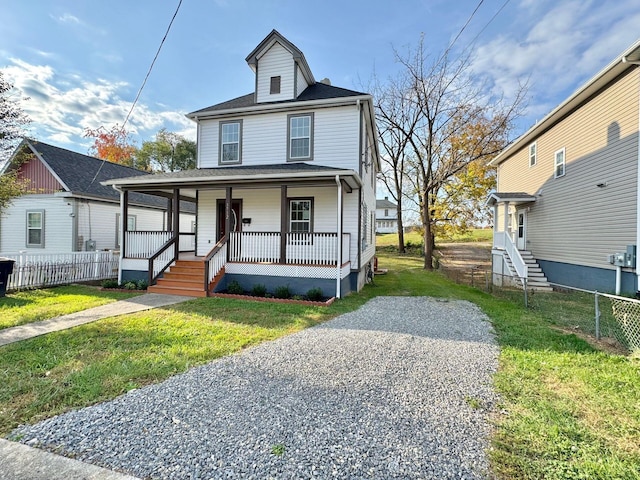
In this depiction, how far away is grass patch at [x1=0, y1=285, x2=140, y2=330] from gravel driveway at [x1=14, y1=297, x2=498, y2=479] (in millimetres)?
5060

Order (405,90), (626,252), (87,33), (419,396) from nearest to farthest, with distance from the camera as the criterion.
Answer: (419,396)
(626,252)
(87,33)
(405,90)

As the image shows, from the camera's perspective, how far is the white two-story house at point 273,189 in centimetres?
960

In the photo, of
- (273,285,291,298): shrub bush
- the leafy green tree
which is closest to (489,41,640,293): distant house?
(273,285,291,298): shrub bush

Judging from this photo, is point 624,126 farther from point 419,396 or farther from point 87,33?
point 87,33

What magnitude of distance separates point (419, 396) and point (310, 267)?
622 cm

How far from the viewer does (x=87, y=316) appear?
6.85 meters

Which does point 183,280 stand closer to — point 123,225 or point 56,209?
point 123,225

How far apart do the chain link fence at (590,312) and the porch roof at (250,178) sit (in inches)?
243

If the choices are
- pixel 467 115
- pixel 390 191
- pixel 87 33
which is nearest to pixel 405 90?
pixel 467 115

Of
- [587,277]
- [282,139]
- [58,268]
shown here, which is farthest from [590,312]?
[58,268]

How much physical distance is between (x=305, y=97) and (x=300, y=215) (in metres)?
4.40

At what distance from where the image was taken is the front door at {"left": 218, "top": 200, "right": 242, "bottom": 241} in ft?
38.7

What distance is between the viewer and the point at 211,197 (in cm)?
1191

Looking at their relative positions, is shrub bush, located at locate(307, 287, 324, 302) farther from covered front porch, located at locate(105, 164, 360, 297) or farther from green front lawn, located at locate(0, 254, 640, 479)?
green front lawn, located at locate(0, 254, 640, 479)
